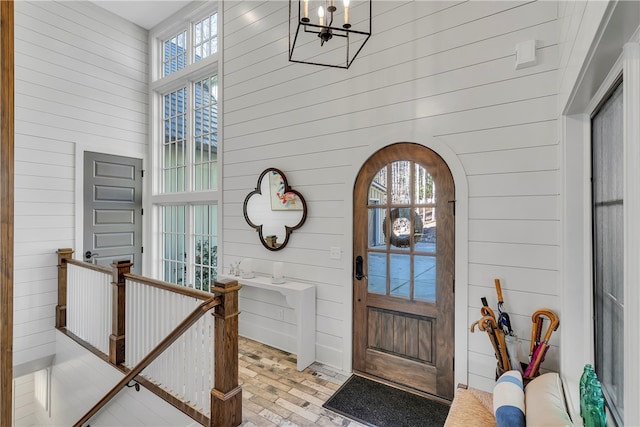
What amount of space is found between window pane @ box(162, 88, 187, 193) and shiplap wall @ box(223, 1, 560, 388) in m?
1.48

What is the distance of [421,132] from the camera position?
2.51 metres

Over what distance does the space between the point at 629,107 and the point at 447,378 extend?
85.4 inches

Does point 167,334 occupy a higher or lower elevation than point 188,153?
lower

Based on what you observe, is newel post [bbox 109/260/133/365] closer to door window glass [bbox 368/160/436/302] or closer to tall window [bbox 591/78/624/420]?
door window glass [bbox 368/160/436/302]

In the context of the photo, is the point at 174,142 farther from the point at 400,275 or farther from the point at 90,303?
the point at 400,275

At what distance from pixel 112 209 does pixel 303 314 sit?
11.6 feet

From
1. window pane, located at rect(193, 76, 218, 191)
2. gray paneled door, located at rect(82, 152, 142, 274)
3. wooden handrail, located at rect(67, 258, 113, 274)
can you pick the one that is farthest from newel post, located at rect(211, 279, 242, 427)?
gray paneled door, located at rect(82, 152, 142, 274)

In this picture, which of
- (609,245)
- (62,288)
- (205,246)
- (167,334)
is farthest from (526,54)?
(62,288)

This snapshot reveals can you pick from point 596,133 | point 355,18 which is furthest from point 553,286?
point 355,18

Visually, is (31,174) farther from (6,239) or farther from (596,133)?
(596,133)

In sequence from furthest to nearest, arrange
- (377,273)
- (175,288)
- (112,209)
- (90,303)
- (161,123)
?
(161,123) → (112,209) → (90,303) → (377,273) → (175,288)

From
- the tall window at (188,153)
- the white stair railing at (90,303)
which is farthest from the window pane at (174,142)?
the white stair railing at (90,303)

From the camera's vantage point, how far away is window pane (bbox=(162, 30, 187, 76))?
4.75 m

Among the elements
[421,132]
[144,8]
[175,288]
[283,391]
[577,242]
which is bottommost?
[283,391]
